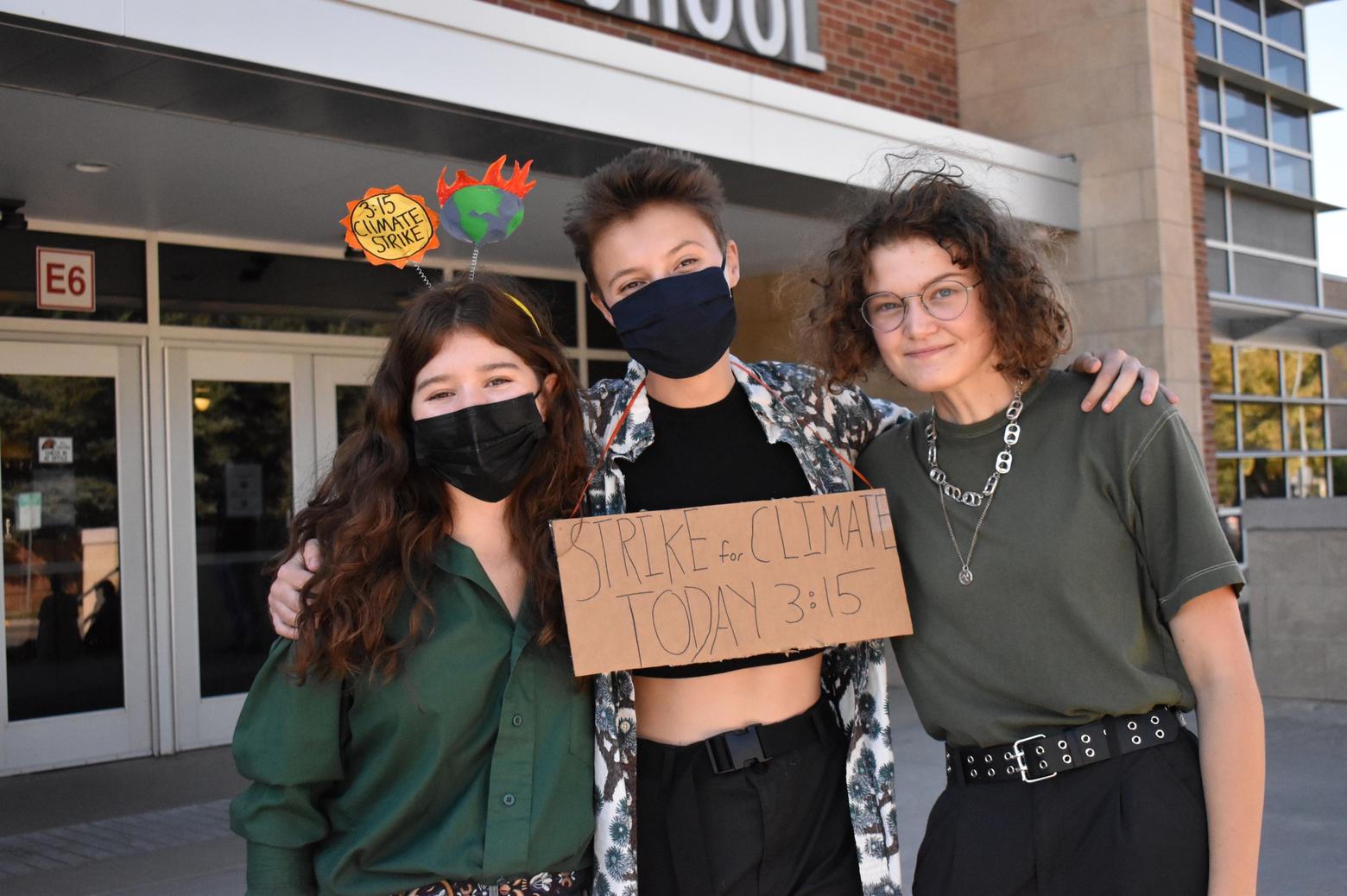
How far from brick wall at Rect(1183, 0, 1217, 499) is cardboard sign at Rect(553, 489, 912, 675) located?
8.81 metres

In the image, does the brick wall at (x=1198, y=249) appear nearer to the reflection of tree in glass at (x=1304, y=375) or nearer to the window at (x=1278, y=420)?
the window at (x=1278, y=420)

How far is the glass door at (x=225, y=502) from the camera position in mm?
7730

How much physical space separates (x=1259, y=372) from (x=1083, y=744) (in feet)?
47.9

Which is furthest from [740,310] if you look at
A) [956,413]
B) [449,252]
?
[956,413]

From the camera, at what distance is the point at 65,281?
724 centimetres

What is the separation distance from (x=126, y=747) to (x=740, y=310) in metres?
5.72

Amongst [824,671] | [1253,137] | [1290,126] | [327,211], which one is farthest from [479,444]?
[1290,126]

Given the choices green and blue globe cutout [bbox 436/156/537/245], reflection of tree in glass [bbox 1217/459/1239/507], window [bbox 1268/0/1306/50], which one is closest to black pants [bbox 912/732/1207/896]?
green and blue globe cutout [bbox 436/156/537/245]

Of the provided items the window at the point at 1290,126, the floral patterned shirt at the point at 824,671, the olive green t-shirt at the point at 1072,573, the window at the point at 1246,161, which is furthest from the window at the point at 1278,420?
the olive green t-shirt at the point at 1072,573

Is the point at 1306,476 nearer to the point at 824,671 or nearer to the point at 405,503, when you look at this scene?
the point at 824,671

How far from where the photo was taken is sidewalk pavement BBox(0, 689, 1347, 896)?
5168 millimetres

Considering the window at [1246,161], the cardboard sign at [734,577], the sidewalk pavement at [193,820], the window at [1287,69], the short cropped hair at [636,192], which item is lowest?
the sidewalk pavement at [193,820]

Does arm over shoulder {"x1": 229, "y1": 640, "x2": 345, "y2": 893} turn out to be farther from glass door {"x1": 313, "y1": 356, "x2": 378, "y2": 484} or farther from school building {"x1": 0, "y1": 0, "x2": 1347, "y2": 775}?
glass door {"x1": 313, "y1": 356, "x2": 378, "y2": 484}

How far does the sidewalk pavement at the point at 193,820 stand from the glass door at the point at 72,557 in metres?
0.27
